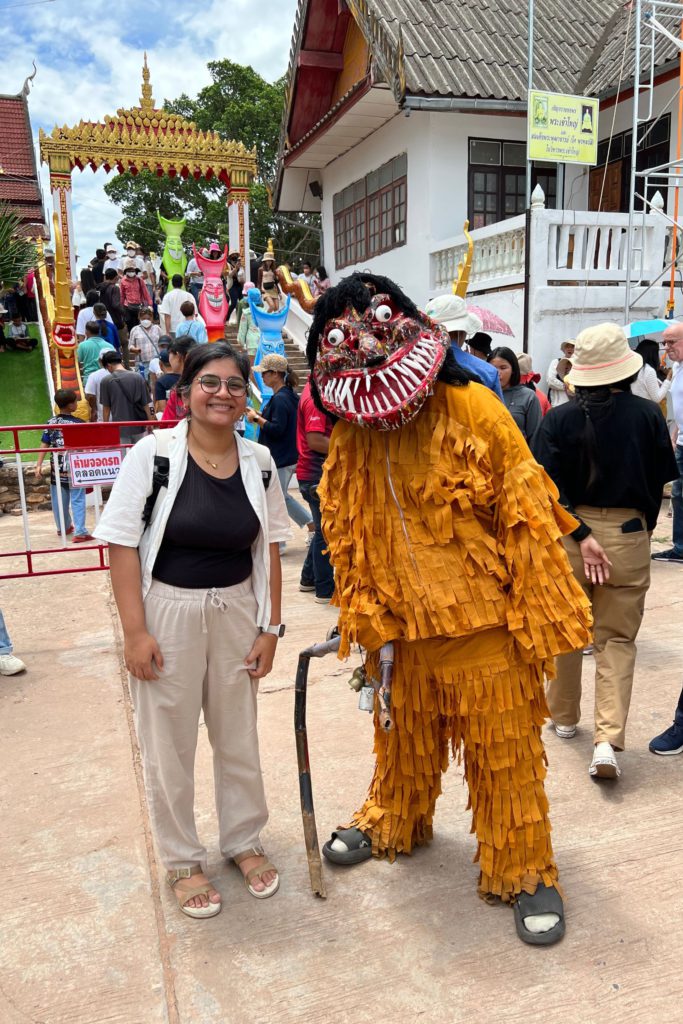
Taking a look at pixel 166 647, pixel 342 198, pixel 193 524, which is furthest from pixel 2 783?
pixel 342 198

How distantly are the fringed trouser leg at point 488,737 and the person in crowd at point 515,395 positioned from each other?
8.81 ft

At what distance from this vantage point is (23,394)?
13102 millimetres

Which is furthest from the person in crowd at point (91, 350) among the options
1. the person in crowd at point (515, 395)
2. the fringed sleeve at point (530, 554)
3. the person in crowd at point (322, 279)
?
the fringed sleeve at point (530, 554)

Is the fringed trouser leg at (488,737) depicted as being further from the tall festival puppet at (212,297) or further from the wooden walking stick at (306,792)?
the tall festival puppet at (212,297)

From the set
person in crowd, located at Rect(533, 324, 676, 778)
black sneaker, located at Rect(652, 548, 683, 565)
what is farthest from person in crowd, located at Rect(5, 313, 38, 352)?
person in crowd, located at Rect(533, 324, 676, 778)

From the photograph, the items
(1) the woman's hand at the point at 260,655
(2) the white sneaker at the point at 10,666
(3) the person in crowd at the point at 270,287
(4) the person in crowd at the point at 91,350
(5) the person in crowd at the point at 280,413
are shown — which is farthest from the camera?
(4) the person in crowd at the point at 91,350

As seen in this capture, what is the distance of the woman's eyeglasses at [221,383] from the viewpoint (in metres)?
2.21

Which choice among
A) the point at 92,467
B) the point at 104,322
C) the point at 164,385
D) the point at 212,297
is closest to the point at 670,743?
the point at 92,467

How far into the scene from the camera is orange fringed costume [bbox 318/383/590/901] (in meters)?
2.11

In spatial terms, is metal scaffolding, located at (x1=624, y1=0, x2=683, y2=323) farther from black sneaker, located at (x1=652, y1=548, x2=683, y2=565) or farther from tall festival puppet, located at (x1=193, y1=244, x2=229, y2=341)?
tall festival puppet, located at (x1=193, y1=244, x2=229, y2=341)

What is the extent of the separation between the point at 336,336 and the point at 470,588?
769 millimetres

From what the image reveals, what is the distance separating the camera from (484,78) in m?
11.9

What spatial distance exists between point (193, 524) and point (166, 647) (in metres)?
0.37

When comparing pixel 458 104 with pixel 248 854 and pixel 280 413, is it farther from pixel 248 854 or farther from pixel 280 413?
pixel 248 854
